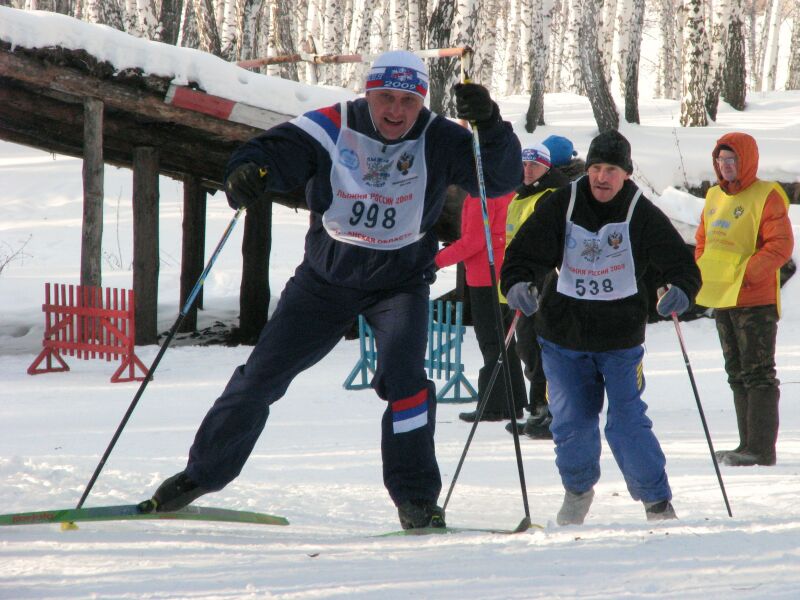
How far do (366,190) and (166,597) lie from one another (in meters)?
1.67

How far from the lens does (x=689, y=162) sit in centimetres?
1589

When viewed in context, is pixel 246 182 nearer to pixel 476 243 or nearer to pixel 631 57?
pixel 476 243

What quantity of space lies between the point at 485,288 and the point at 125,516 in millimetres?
3618

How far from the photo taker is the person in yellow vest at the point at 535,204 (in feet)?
20.6

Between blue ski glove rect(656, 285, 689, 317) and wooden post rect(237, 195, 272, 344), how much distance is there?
24.9 feet

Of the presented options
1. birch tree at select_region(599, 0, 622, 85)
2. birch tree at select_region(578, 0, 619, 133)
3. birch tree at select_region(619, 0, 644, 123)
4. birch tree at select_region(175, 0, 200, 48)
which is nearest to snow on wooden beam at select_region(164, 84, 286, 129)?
birch tree at select_region(578, 0, 619, 133)

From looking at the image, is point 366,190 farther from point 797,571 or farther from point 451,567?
point 797,571

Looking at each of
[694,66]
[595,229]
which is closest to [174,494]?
[595,229]

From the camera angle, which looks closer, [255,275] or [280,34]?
[255,275]

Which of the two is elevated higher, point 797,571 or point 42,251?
point 797,571

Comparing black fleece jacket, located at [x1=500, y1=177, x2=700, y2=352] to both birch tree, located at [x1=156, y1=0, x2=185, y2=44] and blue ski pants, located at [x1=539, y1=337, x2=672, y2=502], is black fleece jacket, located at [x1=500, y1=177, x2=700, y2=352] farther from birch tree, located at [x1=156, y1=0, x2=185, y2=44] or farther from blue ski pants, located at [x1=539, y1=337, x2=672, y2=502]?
birch tree, located at [x1=156, y1=0, x2=185, y2=44]

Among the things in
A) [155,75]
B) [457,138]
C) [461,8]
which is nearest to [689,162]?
[461,8]

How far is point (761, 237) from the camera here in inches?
210

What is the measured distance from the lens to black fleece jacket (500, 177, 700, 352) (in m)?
4.05
